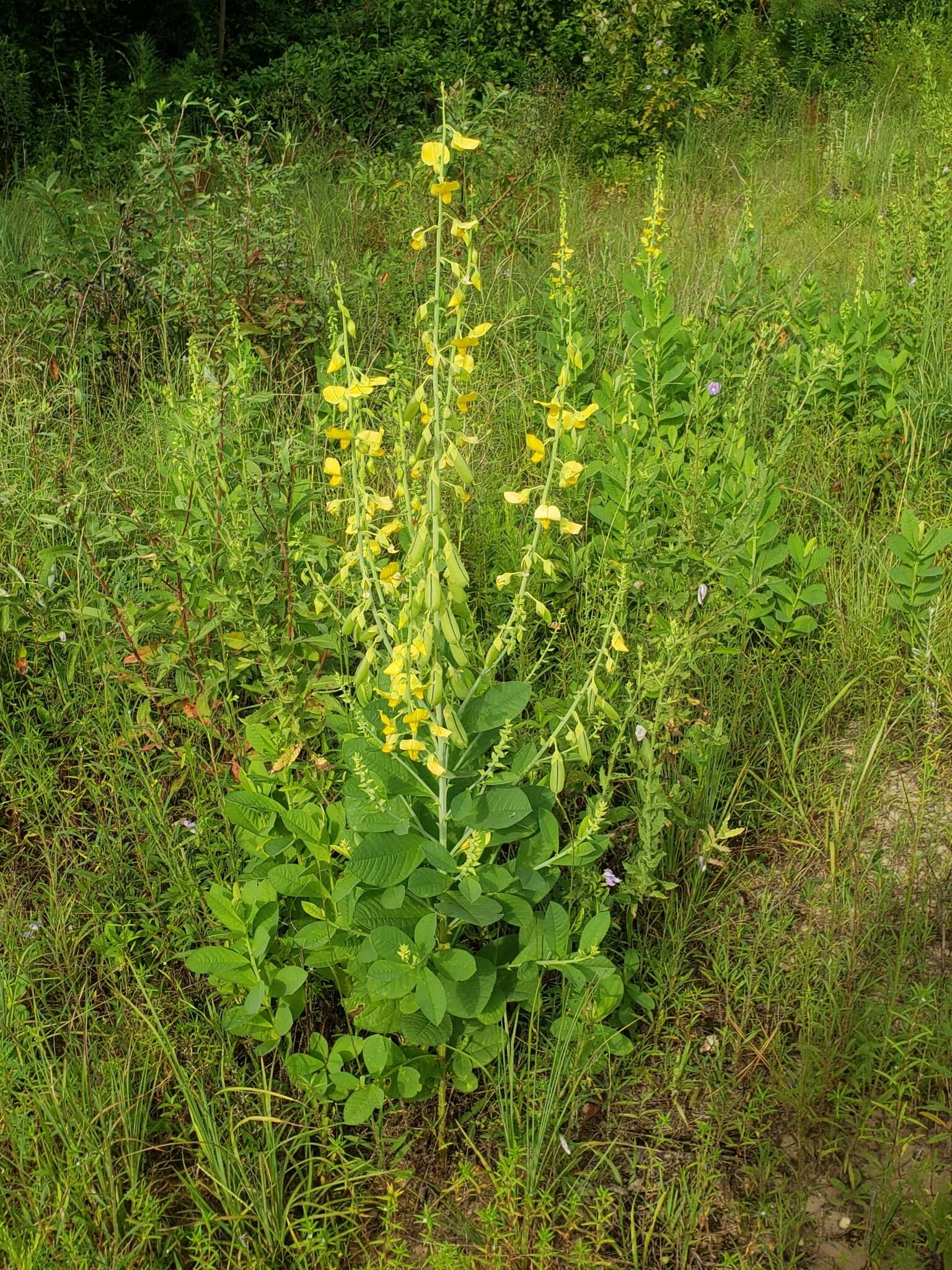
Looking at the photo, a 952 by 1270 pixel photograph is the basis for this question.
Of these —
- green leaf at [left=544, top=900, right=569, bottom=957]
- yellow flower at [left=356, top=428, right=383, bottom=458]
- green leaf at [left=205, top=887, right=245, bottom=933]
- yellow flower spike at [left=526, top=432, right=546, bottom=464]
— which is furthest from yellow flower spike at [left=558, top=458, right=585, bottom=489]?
green leaf at [left=205, top=887, right=245, bottom=933]

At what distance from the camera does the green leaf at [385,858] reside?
183 cm

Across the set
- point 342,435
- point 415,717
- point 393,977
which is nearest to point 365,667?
point 415,717

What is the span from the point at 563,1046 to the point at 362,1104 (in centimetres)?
36

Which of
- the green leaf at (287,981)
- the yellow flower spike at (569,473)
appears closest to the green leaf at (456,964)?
the green leaf at (287,981)

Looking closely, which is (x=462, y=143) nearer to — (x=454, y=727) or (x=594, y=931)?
(x=454, y=727)

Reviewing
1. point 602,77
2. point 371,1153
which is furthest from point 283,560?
point 602,77

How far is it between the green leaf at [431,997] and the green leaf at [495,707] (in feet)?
1.38

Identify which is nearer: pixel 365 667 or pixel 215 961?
pixel 365 667

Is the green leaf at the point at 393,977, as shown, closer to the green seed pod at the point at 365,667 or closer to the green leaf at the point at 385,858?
the green leaf at the point at 385,858

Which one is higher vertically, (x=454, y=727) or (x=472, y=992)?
(x=454, y=727)

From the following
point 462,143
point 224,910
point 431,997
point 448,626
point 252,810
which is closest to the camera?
point 462,143

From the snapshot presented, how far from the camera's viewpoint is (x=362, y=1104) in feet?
6.25

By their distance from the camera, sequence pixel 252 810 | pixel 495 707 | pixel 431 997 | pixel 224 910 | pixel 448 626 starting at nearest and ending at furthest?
pixel 448 626 → pixel 431 997 → pixel 495 707 → pixel 224 910 → pixel 252 810

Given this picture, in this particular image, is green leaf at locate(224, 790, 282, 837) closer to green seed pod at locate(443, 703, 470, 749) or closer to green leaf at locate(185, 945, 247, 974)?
green leaf at locate(185, 945, 247, 974)
